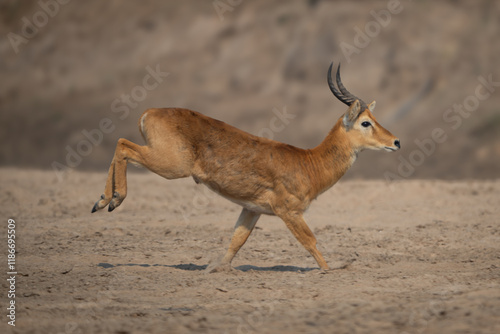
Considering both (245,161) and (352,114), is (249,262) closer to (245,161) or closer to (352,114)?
(245,161)

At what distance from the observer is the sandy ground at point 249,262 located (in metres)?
7.04

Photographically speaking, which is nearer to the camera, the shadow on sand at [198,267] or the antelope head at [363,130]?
the antelope head at [363,130]

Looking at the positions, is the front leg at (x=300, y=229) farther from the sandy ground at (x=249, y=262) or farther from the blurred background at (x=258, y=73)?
the blurred background at (x=258, y=73)

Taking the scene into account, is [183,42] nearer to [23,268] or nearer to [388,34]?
[388,34]

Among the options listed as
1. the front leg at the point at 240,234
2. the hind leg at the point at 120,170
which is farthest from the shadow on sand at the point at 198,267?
the hind leg at the point at 120,170

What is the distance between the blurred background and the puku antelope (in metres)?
14.6

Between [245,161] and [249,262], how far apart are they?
2.26 meters

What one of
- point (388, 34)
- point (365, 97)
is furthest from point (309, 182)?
point (388, 34)

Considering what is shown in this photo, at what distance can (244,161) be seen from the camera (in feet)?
31.2

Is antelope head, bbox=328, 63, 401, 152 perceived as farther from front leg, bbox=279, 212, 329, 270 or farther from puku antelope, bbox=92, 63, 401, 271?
front leg, bbox=279, 212, 329, 270

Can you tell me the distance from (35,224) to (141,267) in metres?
4.52

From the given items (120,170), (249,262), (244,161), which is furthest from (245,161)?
(249,262)

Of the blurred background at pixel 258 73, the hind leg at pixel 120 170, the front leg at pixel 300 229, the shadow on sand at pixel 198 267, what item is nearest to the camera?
the hind leg at pixel 120 170

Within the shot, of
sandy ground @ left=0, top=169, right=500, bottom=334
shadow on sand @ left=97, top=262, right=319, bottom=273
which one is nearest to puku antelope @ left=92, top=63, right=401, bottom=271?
shadow on sand @ left=97, top=262, right=319, bottom=273
